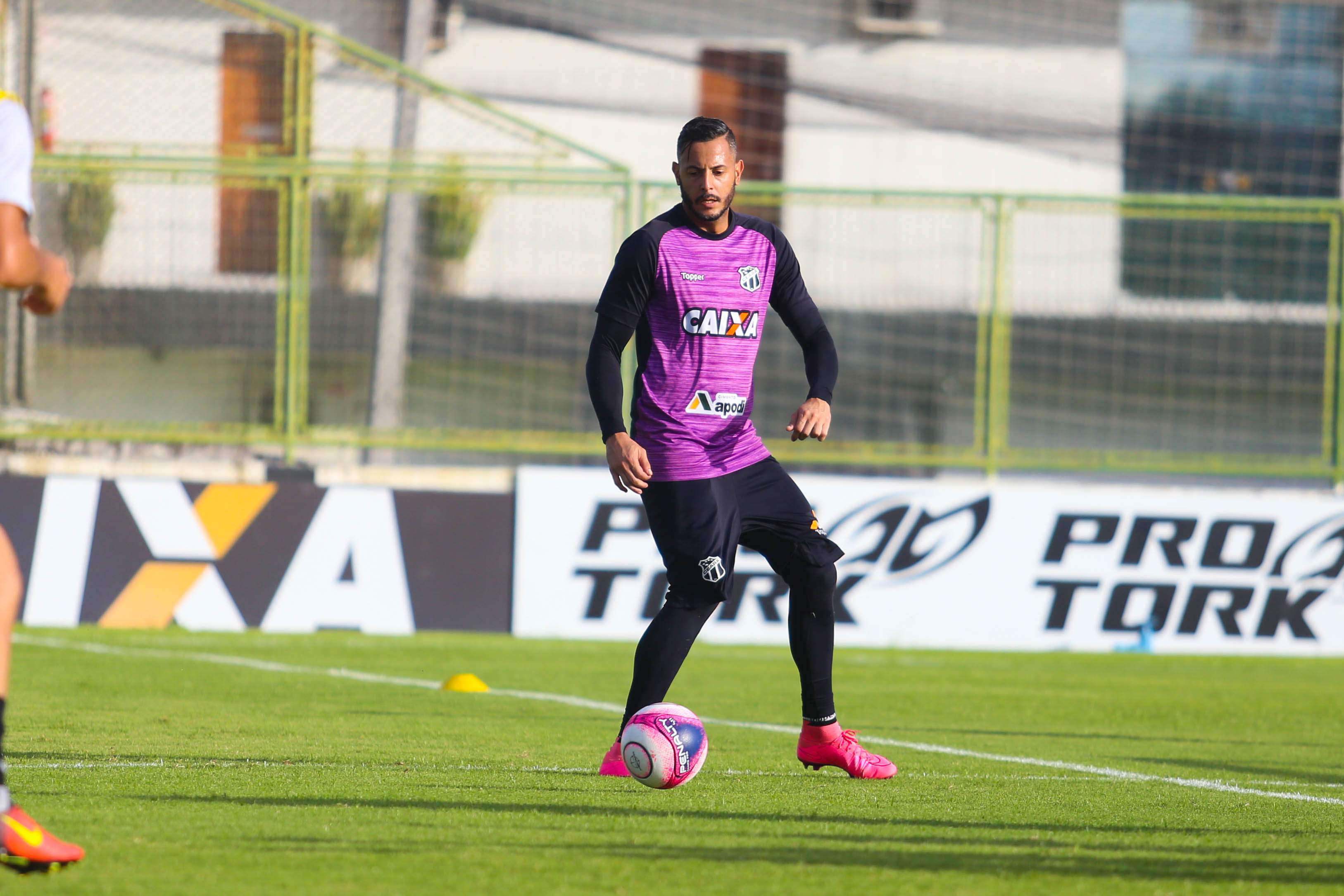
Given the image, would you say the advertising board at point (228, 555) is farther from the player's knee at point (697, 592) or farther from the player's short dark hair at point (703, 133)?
the player's short dark hair at point (703, 133)

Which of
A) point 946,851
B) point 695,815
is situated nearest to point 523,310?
point 695,815

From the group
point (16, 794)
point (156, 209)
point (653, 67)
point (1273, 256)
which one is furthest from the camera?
point (653, 67)

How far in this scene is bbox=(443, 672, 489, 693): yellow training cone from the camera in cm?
815

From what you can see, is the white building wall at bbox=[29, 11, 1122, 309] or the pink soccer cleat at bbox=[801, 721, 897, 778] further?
the white building wall at bbox=[29, 11, 1122, 309]

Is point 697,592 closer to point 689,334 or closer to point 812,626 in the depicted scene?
point 812,626

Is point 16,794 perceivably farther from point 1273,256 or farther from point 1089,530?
point 1273,256

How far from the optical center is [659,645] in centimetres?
523

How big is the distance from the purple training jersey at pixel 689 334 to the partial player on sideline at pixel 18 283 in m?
1.99

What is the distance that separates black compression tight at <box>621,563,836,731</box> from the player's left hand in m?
0.42

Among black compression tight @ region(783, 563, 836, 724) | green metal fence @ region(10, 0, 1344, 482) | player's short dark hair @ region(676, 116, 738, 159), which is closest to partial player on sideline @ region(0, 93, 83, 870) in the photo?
player's short dark hair @ region(676, 116, 738, 159)

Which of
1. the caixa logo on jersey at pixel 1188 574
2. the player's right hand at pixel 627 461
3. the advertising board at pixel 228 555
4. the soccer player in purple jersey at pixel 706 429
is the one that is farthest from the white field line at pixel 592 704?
the caixa logo on jersey at pixel 1188 574

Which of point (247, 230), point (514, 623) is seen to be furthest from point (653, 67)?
point (514, 623)

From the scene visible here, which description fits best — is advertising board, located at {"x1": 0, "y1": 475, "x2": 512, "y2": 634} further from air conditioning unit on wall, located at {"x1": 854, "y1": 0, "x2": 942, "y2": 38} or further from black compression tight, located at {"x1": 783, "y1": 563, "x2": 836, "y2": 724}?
air conditioning unit on wall, located at {"x1": 854, "y1": 0, "x2": 942, "y2": 38}

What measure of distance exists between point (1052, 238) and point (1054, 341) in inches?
71.1
